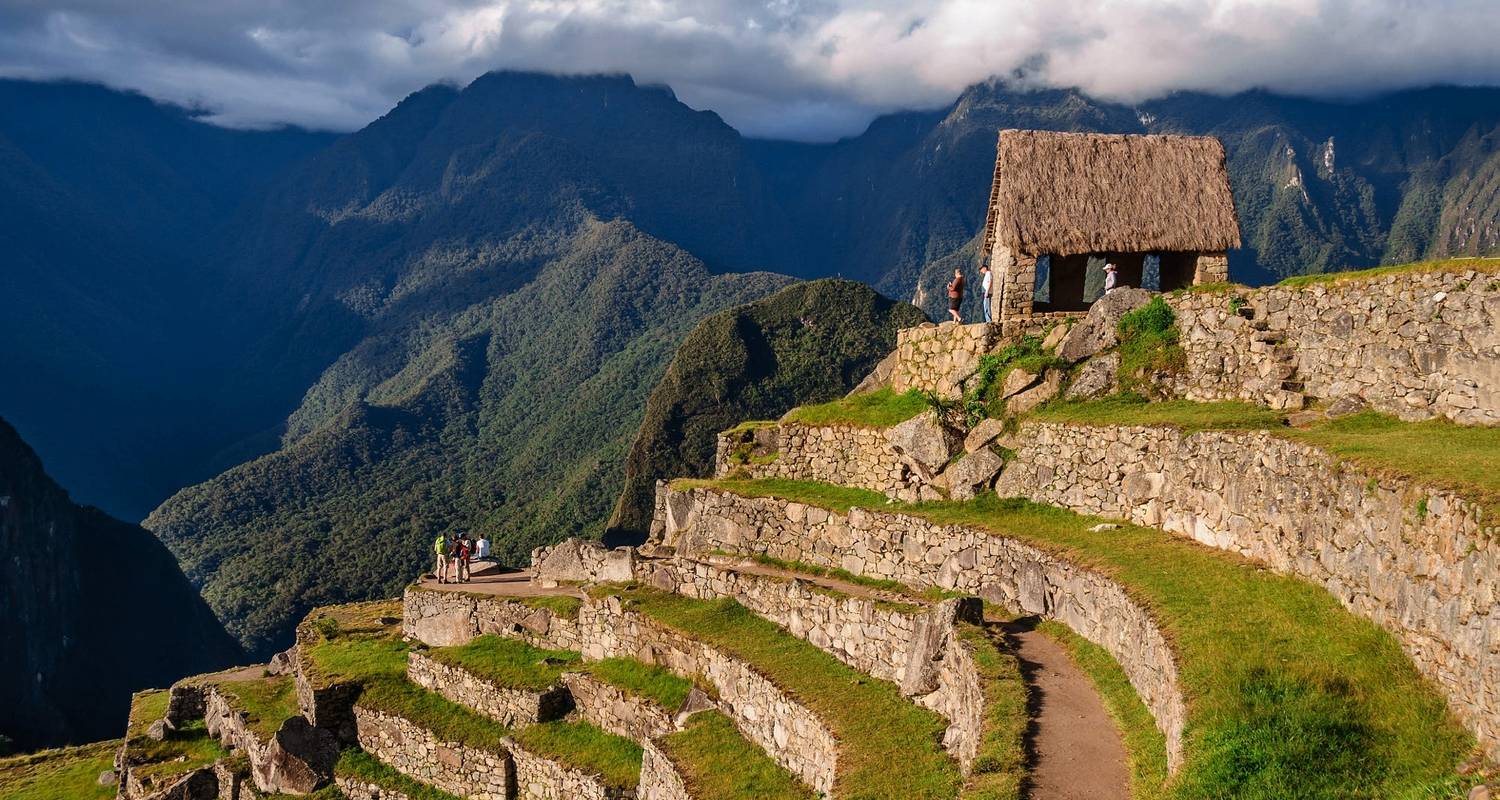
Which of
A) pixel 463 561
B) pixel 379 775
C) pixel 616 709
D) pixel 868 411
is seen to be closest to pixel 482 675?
pixel 379 775

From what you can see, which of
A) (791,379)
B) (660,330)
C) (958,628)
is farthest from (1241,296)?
(660,330)

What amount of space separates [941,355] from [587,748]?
371 inches

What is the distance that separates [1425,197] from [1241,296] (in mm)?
87278

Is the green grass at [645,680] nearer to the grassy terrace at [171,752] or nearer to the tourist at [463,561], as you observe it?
the tourist at [463,561]

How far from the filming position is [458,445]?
10619cm

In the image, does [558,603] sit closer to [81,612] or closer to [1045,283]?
[1045,283]

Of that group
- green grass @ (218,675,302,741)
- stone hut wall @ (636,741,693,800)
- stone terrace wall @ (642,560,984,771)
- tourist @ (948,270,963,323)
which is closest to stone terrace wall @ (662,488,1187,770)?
stone terrace wall @ (642,560,984,771)

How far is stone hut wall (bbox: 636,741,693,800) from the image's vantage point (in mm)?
15477

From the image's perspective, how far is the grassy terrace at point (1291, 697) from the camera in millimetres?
8914

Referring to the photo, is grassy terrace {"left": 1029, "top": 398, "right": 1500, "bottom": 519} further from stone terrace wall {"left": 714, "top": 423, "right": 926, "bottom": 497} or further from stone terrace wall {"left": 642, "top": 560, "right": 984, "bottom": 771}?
stone terrace wall {"left": 642, "top": 560, "right": 984, "bottom": 771}

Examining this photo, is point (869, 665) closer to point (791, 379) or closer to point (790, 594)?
point (790, 594)

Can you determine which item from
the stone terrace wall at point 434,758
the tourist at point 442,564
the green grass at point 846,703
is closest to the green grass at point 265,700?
the stone terrace wall at point 434,758

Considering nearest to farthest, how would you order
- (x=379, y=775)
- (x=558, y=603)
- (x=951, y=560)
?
(x=951, y=560), (x=379, y=775), (x=558, y=603)

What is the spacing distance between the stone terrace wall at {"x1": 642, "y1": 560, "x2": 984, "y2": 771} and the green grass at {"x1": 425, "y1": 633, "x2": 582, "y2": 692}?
3.77 m
